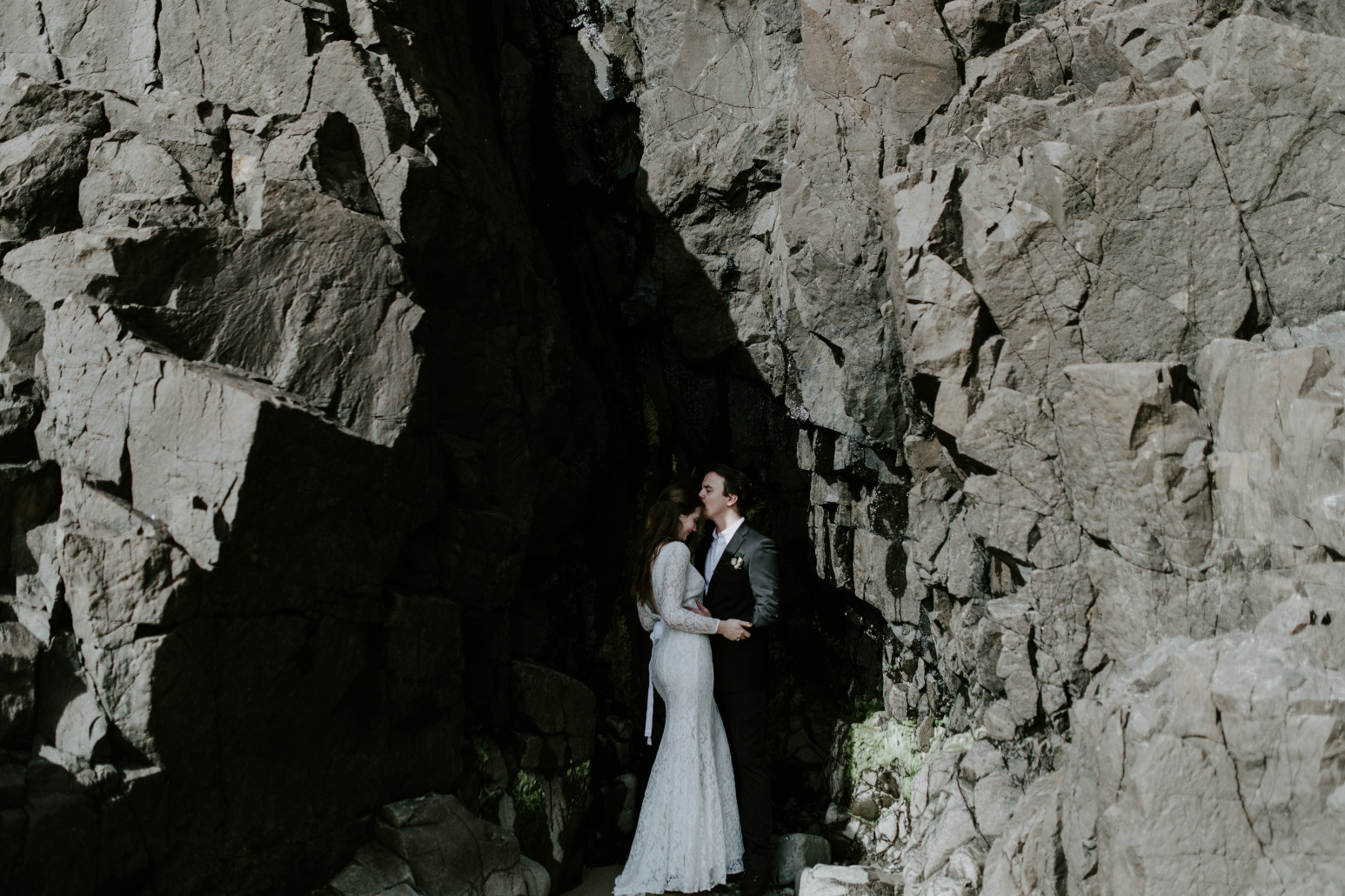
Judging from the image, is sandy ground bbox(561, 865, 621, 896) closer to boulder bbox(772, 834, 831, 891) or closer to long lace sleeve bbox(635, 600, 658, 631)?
boulder bbox(772, 834, 831, 891)

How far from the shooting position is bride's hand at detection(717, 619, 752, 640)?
22.4 feet

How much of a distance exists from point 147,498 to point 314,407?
38.7 inches

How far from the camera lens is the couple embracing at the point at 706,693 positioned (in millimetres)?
6617

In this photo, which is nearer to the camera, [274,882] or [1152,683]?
[1152,683]

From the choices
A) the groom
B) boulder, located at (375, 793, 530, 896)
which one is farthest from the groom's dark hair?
boulder, located at (375, 793, 530, 896)

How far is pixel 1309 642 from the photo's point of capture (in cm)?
446

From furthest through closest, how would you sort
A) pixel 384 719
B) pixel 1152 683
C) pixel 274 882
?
1. pixel 384 719
2. pixel 274 882
3. pixel 1152 683

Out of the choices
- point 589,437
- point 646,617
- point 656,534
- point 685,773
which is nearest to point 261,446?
point 656,534

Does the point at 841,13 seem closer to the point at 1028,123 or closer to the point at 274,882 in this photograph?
the point at 1028,123

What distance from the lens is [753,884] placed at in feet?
22.1

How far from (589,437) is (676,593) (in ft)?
5.78

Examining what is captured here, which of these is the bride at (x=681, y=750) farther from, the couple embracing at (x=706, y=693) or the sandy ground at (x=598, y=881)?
the sandy ground at (x=598, y=881)

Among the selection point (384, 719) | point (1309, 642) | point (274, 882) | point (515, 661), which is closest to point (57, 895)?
point (274, 882)

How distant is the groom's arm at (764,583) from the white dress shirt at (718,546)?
0.22 metres
